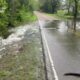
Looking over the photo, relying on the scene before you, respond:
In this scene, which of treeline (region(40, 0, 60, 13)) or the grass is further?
treeline (region(40, 0, 60, 13))

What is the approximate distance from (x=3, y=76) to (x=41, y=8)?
289 ft

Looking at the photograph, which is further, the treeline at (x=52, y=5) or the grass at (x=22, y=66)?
the treeline at (x=52, y=5)

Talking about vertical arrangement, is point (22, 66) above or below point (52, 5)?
above

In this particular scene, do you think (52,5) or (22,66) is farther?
(52,5)

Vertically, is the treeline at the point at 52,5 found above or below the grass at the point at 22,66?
below

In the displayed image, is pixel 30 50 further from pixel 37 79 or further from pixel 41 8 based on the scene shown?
pixel 41 8

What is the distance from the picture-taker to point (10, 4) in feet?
148

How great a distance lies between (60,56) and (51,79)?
4955 millimetres

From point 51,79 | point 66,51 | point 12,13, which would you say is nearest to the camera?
point 51,79

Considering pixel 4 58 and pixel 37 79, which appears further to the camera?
pixel 4 58

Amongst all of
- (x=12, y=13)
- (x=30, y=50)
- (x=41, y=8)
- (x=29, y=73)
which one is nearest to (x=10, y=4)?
(x=12, y=13)

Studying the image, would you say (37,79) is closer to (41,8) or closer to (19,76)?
(19,76)

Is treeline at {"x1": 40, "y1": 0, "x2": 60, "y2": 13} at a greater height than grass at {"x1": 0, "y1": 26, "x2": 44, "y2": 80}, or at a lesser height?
lesser

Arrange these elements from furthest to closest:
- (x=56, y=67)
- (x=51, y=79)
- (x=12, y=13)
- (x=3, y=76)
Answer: (x=12, y=13)
(x=56, y=67)
(x=3, y=76)
(x=51, y=79)
